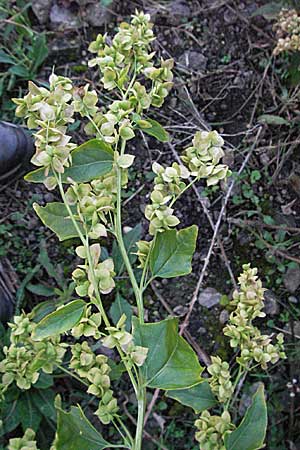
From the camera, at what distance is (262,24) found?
1955 mm

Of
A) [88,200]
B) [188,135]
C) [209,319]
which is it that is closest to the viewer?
[88,200]

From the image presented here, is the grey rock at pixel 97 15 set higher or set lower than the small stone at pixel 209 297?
higher

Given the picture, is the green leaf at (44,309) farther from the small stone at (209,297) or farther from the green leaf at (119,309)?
the small stone at (209,297)

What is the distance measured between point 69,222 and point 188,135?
94 centimetres

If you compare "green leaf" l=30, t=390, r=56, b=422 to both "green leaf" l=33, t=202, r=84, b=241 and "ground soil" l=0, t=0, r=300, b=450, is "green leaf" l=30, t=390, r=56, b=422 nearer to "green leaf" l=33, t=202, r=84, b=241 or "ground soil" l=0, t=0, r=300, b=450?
"ground soil" l=0, t=0, r=300, b=450

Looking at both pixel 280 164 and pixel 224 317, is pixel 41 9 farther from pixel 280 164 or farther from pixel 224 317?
pixel 224 317

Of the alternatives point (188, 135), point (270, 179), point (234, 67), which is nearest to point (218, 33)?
point (234, 67)

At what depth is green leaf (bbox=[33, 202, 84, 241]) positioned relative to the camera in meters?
1.03

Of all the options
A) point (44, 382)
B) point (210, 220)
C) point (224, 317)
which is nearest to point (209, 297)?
point (224, 317)

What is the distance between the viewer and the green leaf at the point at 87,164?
963 mm

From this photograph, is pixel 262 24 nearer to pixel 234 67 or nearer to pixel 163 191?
pixel 234 67

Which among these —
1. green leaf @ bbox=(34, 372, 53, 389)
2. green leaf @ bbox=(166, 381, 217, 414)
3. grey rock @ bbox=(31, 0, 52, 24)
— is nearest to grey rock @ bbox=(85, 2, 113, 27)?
grey rock @ bbox=(31, 0, 52, 24)

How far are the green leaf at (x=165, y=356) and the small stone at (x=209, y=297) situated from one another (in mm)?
754

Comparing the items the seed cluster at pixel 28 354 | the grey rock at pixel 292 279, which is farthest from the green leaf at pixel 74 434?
the grey rock at pixel 292 279
